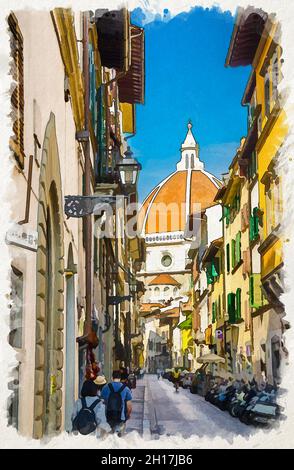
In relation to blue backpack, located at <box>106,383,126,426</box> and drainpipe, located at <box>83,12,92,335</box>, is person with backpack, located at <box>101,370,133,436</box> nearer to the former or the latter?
blue backpack, located at <box>106,383,126,426</box>

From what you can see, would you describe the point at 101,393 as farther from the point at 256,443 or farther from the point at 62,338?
the point at 256,443

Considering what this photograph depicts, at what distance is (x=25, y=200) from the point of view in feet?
23.9

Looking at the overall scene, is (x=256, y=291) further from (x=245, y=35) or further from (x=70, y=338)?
(x=245, y=35)

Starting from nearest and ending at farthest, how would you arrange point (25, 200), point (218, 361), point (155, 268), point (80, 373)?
point (25, 200) → point (80, 373) → point (218, 361) → point (155, 268)

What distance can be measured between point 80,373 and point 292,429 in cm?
383

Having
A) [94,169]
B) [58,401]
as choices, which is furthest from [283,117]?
[94,169]

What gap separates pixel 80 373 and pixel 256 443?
12.2 ft

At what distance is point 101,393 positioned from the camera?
33.9 ft

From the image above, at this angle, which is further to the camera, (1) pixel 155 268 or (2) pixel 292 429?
(1) pixel 155 268

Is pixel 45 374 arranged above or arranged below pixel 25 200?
below

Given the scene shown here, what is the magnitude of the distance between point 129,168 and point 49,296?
189 centimetres

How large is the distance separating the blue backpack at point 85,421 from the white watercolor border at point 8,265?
12.4 inches
